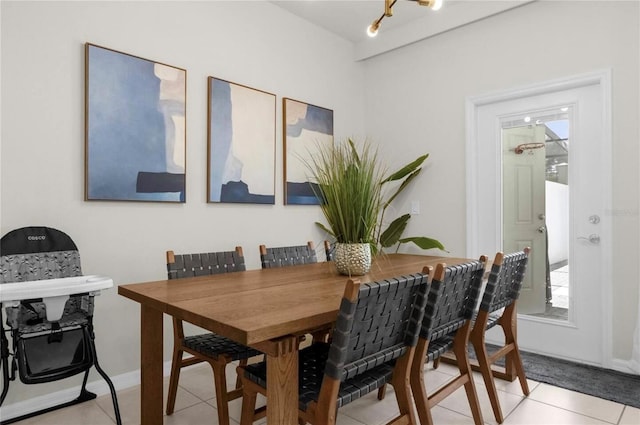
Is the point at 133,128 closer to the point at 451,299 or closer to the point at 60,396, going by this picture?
the point at 60,396

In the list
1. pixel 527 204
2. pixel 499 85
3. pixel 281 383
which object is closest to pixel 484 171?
pixel 527 204

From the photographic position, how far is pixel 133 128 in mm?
2578

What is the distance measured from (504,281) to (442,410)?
779 mm

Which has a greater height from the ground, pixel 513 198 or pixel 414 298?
pixel 513 198

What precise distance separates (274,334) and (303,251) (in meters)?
1.61

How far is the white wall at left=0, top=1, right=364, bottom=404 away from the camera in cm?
220

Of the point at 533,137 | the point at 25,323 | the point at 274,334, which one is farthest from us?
the point at 533,137

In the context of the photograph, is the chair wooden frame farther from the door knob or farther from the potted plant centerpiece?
the door knob

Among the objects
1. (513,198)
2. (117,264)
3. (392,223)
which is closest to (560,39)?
(513,198)

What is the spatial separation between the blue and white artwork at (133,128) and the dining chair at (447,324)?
1.92m

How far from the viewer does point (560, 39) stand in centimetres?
303

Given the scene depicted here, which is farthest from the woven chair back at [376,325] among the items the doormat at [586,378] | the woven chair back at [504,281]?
the doormat at [586,378]

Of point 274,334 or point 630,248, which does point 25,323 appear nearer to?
point 274,334

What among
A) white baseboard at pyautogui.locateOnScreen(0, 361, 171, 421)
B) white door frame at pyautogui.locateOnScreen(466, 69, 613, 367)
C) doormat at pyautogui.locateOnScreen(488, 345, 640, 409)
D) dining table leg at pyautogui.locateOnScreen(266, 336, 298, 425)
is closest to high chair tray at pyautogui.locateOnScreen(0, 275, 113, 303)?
white baseboard at pyautogui.locateOnScreen(0, 361, 171, 421)
